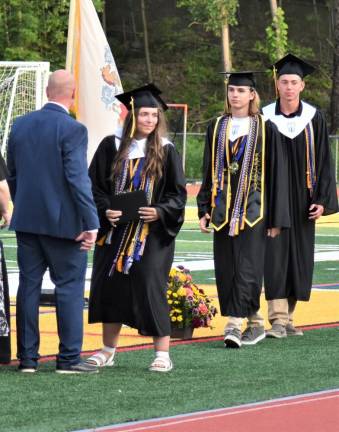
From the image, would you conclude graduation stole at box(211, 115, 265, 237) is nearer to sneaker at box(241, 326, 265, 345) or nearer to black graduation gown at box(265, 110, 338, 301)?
black graduation gown at box(265, 110, 338, 301)

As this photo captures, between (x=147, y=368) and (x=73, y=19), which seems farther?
(x=73, y=19)

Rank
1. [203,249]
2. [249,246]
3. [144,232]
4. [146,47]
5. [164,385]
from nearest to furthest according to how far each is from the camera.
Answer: [164,385]
[144,232]
[249,246]
[203,249]
[146,47]

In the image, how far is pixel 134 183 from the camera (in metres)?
9.75

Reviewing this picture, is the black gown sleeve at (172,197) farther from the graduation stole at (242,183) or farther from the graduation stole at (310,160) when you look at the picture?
the graduation stole at (310,160)

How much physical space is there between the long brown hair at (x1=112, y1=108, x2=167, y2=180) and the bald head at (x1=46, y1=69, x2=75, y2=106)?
1.68ft

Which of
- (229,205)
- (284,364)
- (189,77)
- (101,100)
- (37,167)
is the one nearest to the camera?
(37,167)

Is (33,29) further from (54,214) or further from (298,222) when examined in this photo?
(54,214)

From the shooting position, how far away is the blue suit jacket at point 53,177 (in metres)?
9.22

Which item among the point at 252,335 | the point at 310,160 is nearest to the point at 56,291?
the point at 252,335

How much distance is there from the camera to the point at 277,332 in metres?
11.6

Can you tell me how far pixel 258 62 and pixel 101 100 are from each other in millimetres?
44904

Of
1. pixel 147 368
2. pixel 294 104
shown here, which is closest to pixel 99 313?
pixel 147 368

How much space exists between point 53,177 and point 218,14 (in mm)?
40548

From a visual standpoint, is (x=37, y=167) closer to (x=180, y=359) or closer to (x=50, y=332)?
(x=180, y=359)
